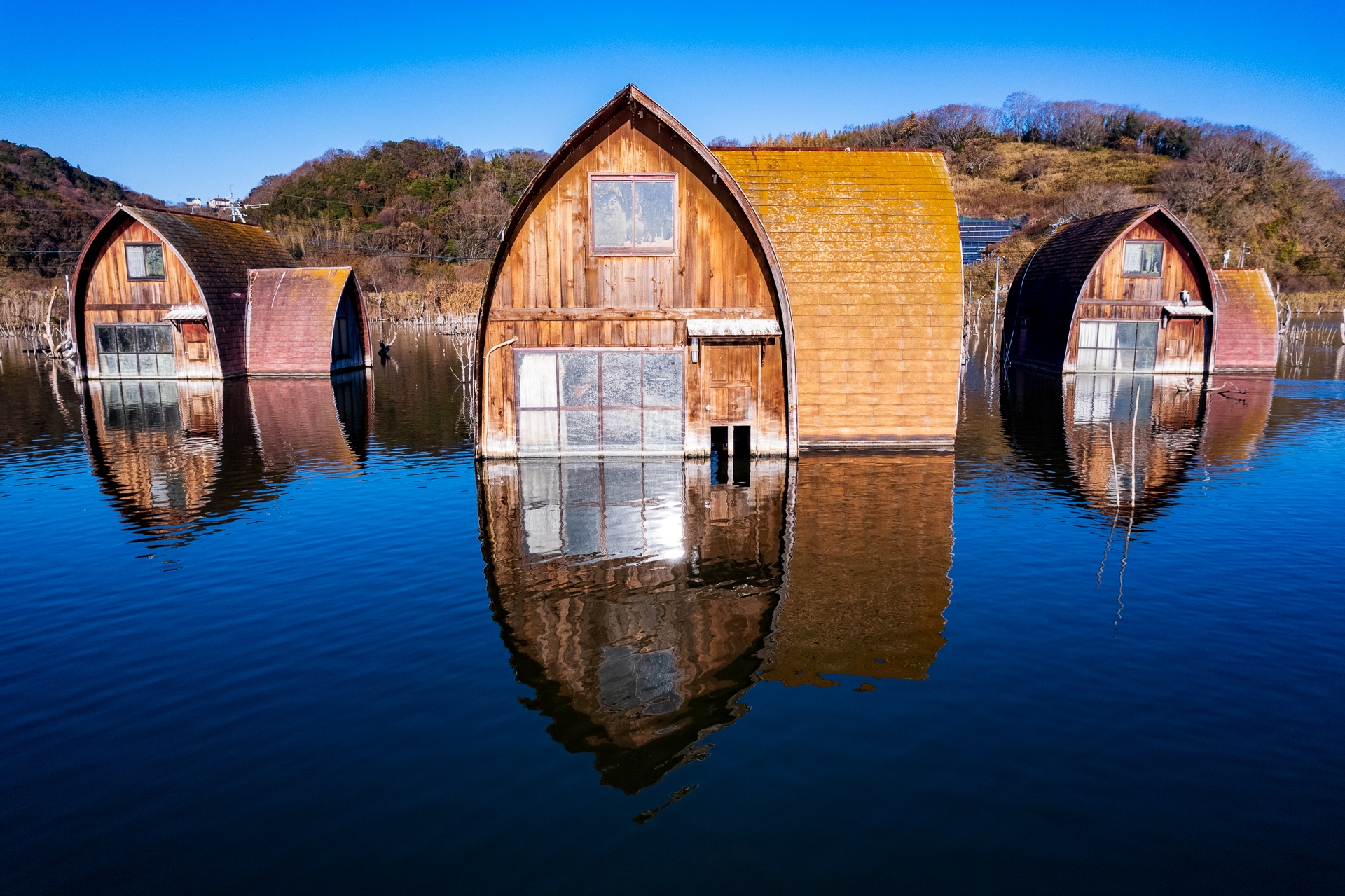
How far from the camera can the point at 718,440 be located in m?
23.2

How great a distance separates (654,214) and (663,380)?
14.0 feet

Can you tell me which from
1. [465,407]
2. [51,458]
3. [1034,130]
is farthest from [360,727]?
[1034,130]

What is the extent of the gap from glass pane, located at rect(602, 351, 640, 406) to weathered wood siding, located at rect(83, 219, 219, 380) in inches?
1080

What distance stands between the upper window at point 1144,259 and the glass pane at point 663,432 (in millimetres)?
30455

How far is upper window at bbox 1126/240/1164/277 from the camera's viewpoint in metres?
38.2

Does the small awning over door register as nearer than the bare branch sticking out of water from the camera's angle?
No

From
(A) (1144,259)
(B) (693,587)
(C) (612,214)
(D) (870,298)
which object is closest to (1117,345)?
(A) (1144,259)

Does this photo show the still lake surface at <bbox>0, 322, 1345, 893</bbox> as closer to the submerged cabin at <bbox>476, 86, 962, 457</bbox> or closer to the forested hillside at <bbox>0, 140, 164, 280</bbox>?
the submerged cabin at <bbox>476, 86, 962, 457</bbox>

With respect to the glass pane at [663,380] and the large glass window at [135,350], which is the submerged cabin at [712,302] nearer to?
the glass pane at [663,380]

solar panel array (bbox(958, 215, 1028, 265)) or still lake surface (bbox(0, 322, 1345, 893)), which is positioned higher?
solar panel array (bbox(958, 215, 1028, 265))

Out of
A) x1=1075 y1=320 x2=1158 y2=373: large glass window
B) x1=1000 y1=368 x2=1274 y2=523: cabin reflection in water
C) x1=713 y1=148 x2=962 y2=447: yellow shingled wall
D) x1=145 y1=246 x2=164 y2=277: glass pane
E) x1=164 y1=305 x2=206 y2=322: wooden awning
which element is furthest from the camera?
x1=1075 y1=320 x2=1158 y2=373: large glass window

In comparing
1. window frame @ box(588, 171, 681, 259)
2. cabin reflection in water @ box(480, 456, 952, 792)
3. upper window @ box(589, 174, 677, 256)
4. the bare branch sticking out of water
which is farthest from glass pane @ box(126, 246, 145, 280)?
the bare branch sticking out of water

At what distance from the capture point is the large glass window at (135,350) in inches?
1519

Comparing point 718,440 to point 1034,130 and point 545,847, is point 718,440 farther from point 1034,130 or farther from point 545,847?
point 1034,130
